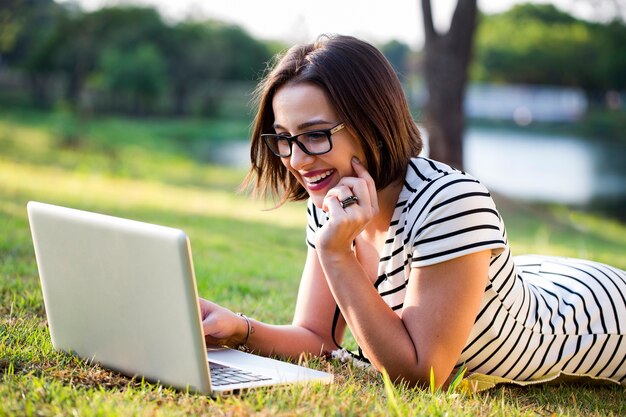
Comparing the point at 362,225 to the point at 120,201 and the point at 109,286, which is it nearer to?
the point at 109,286

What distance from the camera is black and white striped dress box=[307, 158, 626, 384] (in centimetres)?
208

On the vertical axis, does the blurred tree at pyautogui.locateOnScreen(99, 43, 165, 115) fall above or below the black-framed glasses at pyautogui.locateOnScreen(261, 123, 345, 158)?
below

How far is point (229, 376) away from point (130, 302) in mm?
351

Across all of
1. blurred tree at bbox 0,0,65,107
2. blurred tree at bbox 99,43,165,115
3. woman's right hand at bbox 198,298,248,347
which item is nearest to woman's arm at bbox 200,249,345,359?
A: woman's right hand at bbox 198,298,248,347

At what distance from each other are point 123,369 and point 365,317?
1.97 ft

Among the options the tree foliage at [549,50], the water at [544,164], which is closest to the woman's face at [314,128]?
the water at [544,164]

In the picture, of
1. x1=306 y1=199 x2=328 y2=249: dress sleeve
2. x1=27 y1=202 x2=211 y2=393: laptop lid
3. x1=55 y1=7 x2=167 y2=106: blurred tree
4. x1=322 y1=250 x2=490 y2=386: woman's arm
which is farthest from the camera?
x1=55 y1=7 x2=167 y2=106: blurred tree

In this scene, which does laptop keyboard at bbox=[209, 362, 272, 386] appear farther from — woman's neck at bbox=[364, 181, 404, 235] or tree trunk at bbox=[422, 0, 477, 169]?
tree trunk at bbox=[422, 0, 477, 169]

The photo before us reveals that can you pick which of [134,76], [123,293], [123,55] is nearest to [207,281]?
[123,293]

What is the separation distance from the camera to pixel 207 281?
3.93 m

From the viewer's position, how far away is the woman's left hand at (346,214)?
6.67 ft

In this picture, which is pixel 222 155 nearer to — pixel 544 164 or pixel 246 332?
pixel 544 164

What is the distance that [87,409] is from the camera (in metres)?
1.63

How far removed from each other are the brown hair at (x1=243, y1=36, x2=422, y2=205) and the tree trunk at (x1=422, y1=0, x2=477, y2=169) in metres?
7.41
